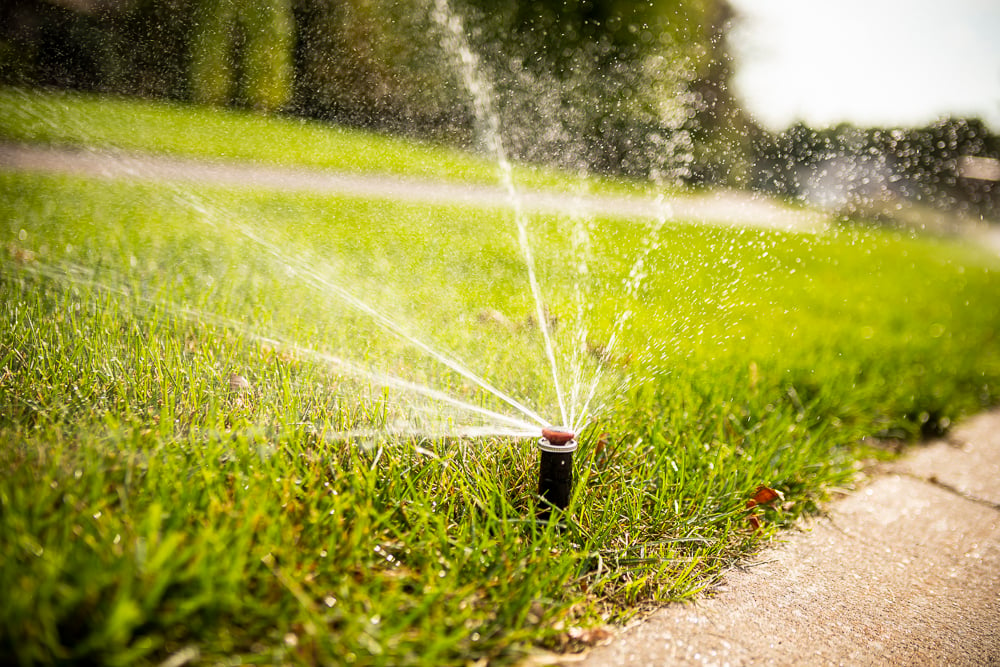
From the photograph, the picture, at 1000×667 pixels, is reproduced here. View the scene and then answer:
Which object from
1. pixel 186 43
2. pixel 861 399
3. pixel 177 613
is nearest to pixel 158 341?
pixel 177 613

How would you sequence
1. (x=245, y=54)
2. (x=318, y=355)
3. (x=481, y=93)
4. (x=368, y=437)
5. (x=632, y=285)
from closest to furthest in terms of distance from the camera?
(x=368, y=437) → (x=318, y=355) → (x=632, y=285) → (x=481, y=93) → (x=245, y=54)

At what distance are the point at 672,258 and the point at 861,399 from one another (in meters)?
1.83

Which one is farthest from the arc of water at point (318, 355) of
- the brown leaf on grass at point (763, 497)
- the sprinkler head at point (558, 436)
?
the brown leaf on grass at point (763, 497)

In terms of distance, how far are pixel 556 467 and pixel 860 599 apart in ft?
→ 2.44

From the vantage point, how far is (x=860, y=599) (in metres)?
1.51

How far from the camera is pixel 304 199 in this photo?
5.52 meters

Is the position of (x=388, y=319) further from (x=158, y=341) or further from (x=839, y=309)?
(x=839, y=309)

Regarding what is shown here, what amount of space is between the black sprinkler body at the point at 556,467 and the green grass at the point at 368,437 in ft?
0.22

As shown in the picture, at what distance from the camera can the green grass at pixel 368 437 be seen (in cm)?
103

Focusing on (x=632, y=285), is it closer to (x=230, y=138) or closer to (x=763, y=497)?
(x=763, y=497)

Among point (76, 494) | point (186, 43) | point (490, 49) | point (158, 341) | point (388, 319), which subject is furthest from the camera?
point (186, 43)

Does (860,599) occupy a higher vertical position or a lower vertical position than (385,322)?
lower

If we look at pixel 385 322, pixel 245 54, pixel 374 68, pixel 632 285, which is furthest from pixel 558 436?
pixel 245 54

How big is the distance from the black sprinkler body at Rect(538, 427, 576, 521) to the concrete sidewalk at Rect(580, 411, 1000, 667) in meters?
0.31
